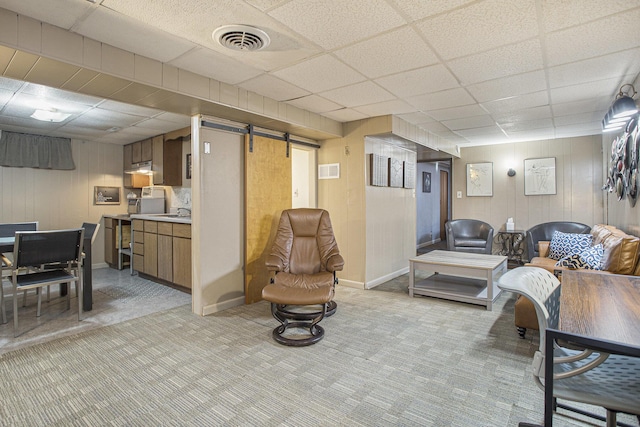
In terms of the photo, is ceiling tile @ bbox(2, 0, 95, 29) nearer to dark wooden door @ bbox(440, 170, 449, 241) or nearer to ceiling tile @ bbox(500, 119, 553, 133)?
ceiling tile @ bbox(500, 119, 553, 133)

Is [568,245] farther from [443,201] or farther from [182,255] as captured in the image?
[443,201]

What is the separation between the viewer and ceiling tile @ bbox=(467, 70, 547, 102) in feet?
10.1

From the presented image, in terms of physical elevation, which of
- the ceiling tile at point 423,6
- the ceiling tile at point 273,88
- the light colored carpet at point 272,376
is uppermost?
the ceiling tile at point 273,88

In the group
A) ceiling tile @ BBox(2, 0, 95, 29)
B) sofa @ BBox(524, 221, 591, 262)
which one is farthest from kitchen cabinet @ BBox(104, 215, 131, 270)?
sofa @ BBox(524, 221, 591, 262)

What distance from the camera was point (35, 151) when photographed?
17.8 feet

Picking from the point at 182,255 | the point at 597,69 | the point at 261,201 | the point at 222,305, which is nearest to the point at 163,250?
the point at 182,255

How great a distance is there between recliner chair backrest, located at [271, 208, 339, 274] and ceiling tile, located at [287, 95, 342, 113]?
50.3 inches

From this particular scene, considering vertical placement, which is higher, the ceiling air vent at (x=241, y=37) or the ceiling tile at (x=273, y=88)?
the ceiling tile at (x=273, y=88)

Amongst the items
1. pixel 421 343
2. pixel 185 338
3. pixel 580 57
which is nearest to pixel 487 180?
pixel 580 57

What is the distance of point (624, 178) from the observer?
3.69 meters

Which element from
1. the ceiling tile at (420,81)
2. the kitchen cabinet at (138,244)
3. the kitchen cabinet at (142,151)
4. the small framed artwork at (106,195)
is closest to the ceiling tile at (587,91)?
the ceiling tile at (420,81)

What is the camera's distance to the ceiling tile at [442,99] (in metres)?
3.57

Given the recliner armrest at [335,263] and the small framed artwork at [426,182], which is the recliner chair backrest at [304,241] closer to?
the recliner armrest at [335,263]

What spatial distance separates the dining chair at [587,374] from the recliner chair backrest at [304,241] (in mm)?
2303
